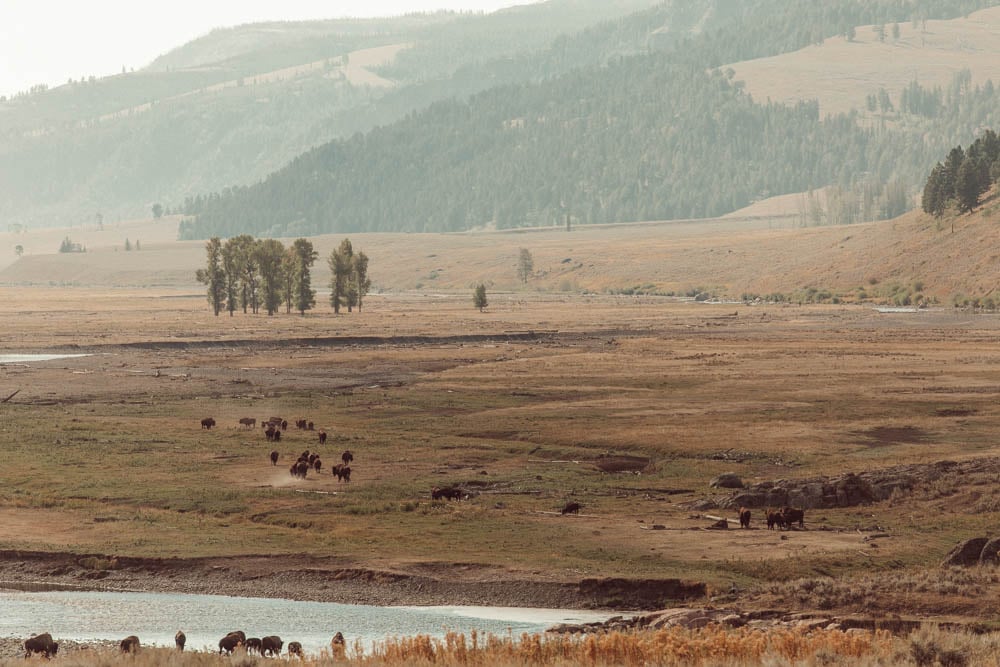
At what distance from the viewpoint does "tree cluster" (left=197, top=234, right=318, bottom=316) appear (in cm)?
17200

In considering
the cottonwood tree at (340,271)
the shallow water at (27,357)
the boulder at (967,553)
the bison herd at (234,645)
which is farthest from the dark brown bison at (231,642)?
the cottonwood tree at (340,271)

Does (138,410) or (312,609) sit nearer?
(312,609)

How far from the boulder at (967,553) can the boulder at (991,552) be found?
0.70ft

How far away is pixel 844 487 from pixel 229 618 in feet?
72.5

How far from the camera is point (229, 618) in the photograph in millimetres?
35375

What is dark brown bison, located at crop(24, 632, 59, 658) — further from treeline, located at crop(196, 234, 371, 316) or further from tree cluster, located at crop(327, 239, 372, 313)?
tree cluster, located at crop(327, 239, 372, 313)

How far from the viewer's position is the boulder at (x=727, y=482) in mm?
49719

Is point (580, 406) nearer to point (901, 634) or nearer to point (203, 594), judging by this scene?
point (203, 594)

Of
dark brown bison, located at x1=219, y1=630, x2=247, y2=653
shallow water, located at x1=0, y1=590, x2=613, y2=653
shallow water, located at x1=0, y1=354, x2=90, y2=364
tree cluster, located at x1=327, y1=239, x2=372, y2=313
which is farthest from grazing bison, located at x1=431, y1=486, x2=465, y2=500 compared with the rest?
tree cluster, located at x1=327, y1=239, x2=372, y2=313

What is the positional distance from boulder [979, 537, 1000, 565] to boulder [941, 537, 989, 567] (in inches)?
8.4

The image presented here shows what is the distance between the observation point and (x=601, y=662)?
25.7 metres

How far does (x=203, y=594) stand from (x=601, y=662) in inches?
623

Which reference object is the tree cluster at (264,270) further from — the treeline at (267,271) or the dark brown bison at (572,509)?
the dark brown bison at (572,509)

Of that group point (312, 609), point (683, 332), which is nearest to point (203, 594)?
point (312, 609)
